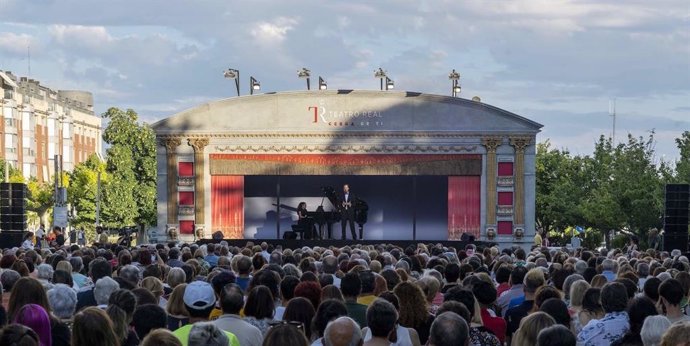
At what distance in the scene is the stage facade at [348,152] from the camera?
159ft

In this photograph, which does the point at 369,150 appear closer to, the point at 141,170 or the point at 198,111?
the point at 198,111

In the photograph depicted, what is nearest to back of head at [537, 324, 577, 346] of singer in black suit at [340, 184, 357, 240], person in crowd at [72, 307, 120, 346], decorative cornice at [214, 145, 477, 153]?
person in crowd at [72, 307, 120, 346]

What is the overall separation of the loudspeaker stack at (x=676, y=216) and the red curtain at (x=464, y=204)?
15.2 m

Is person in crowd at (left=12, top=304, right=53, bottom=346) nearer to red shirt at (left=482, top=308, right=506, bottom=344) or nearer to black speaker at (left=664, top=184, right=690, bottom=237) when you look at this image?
red shirt at (left=482, top=308, right=506, bottom=344)

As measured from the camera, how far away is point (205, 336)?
27.6ft

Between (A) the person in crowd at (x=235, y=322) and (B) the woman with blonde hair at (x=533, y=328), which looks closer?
(B) the woman with blonde hair at (x=533, y=328)

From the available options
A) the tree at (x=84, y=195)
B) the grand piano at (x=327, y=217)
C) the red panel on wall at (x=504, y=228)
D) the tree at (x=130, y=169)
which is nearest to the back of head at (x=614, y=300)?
the grand piano at (x=327, y=217)

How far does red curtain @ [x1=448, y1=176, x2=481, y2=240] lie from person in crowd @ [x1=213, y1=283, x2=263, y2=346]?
3841 centimetres

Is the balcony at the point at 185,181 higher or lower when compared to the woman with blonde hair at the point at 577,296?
higher

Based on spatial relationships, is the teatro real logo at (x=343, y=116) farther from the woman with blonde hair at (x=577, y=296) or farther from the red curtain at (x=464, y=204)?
the woman with blonde hair at (x=577, y=296)

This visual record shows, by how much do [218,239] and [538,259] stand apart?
82.3 feet

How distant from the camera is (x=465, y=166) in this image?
4850 centimetres

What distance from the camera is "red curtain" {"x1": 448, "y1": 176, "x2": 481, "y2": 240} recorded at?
48781 millimetres

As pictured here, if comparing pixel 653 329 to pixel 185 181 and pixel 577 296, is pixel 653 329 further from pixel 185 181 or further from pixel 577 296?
pixel 185 181
